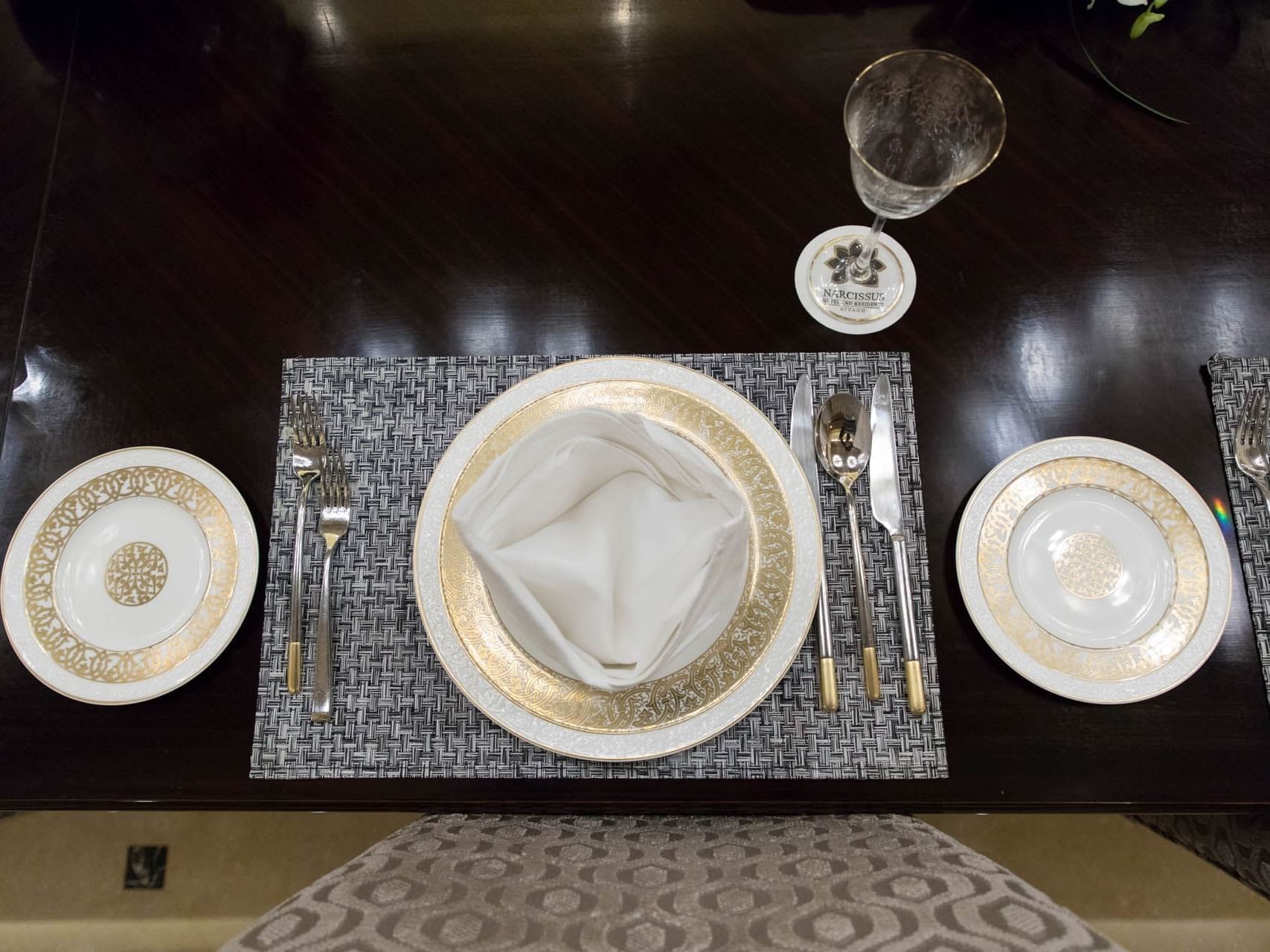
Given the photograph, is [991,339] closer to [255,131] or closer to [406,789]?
[406,789]

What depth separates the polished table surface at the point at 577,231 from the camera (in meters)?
0.83

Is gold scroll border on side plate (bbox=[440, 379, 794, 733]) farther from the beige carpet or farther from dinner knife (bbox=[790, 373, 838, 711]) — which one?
the beige carpet

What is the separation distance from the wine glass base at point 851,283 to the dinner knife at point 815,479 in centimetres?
10

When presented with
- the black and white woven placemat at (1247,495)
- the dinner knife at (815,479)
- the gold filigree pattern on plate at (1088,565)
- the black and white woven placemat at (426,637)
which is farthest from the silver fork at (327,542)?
the black and white woven placemat at (1247,495)

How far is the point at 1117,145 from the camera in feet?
3.22

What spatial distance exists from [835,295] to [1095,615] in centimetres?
44

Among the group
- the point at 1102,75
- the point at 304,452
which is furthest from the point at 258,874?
the point at 1102,75

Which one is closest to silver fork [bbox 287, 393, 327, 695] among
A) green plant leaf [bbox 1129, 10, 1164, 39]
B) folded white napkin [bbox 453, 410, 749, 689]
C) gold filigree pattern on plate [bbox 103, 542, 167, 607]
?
gold filigree pattern on plate [bbox 103, 542, 167, 607]

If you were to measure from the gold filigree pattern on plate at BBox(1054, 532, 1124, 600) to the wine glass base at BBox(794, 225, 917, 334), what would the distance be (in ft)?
1.03

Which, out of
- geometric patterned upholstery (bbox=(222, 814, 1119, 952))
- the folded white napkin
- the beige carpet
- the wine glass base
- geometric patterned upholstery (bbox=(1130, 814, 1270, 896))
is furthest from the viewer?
the beige carpet

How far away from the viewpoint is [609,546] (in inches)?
28.4

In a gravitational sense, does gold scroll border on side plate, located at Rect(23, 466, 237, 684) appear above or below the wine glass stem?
below

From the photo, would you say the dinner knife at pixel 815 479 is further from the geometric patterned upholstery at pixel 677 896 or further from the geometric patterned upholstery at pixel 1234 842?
the geometric patterned upholstery at pixel 1234 842

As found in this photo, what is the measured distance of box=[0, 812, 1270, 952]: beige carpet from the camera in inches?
48.3
